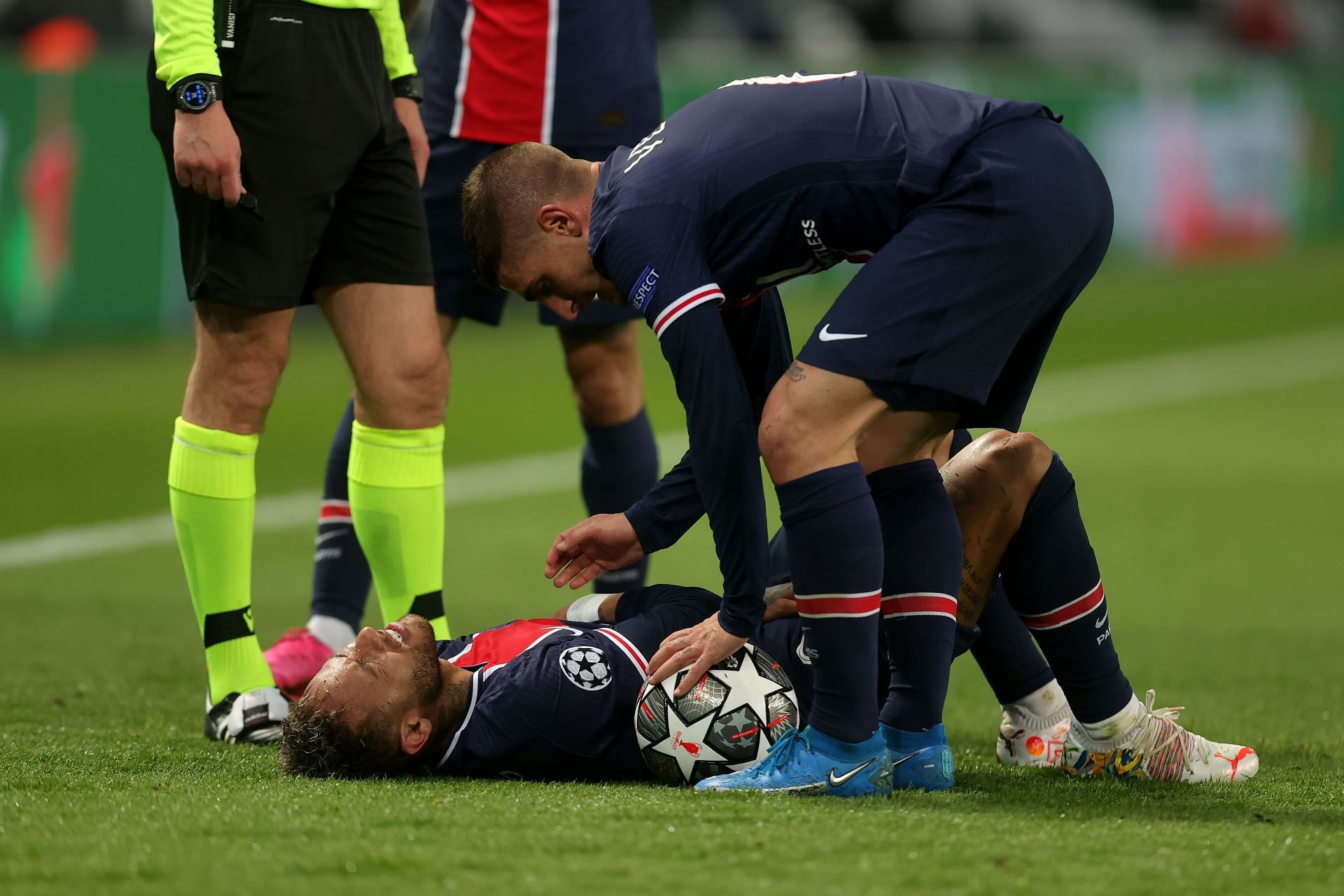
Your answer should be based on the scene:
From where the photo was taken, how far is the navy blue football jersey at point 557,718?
3.44 m

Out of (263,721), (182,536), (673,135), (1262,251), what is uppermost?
(673,135)

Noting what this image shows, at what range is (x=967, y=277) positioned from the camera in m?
3.21

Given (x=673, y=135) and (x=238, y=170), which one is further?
(x=238, y=170)

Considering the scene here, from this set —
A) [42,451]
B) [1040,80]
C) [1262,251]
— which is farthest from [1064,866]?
[1262,251]

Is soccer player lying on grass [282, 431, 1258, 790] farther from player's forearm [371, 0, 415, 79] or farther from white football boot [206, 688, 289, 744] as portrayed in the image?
player's forearm [371, 0, 415, 79]

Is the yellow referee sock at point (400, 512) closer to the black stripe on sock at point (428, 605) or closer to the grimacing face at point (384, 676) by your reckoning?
the black stripe on sock at point (428, 605)

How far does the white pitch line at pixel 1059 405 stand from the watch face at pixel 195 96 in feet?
10.5

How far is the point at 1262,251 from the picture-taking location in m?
19.9

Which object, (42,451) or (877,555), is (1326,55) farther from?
(877,555)

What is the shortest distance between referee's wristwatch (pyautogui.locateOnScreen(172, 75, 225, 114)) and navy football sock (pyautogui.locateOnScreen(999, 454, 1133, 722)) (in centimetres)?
193

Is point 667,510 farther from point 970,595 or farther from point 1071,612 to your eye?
point 1071,612

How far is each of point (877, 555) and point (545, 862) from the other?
0.87 meters

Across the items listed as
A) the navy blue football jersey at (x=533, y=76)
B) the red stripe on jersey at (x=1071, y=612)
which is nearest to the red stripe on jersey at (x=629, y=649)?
the red stripe on jersey at (x=1071, y=612)

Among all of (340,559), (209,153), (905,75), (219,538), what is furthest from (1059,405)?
(209,153)
